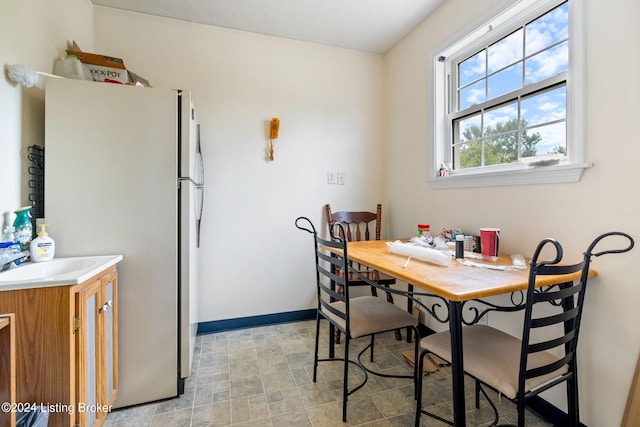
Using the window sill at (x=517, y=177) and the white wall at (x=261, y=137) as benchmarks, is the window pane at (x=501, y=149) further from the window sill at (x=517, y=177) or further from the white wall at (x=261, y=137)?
the white wall at (x=261, y=137)

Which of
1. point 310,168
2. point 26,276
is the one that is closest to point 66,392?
point 26,276

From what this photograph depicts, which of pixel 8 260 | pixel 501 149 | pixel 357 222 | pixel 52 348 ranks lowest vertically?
pixel 52 348

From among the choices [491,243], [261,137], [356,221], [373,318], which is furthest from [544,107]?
[261,137]

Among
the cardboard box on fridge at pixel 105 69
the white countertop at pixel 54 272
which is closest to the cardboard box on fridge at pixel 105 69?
the cardboard box on fridge at pixel 105 69

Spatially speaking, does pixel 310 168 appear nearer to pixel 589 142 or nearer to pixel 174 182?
pixel 174 182

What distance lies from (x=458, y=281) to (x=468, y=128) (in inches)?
54.9

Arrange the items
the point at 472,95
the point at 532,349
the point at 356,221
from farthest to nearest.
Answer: the point at 356,221
the point at 472,95
the point at 532,349

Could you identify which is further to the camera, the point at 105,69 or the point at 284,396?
the point at 105,69

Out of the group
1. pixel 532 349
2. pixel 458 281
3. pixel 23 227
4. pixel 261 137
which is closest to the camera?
pixel 532 349

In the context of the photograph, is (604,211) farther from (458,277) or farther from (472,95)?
(472,95)

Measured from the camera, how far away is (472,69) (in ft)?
6.61

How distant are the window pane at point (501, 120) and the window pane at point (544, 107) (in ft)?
0.18

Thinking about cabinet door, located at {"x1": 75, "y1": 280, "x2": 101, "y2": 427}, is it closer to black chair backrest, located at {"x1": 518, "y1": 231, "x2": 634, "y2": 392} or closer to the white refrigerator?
the white refrigerator

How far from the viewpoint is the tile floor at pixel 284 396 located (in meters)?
1.42
